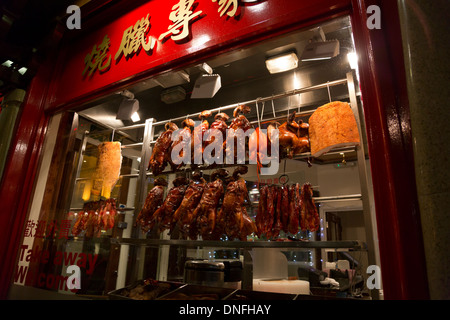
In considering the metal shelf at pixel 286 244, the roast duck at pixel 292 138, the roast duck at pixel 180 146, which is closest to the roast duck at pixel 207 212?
the metal shelf at pixel 286 244

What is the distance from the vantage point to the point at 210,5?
2514 millimetres

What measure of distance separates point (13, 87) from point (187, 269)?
10.4 ft

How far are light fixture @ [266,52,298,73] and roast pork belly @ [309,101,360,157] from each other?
0.99 meters

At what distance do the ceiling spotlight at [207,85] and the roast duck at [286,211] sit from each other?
3.60 ft

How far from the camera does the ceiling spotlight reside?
2.77m

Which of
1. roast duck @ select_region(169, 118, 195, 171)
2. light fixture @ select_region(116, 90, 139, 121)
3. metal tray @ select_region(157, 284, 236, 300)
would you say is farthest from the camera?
light fixture @ select_region(116, 90, 139, 121)

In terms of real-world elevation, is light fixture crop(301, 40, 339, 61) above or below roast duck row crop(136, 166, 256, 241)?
above

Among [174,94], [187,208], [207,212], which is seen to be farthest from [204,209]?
[174,94]

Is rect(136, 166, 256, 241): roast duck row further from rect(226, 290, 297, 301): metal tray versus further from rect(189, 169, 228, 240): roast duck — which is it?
rect(226, 290, 297, 301): metal tray

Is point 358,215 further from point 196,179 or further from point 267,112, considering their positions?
point 196,179

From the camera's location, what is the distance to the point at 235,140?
107 inches

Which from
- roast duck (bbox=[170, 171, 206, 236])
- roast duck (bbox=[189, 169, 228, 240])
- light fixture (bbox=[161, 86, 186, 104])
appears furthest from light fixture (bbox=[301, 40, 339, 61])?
light fixture (bbox=[161, 86, 186, 104])
